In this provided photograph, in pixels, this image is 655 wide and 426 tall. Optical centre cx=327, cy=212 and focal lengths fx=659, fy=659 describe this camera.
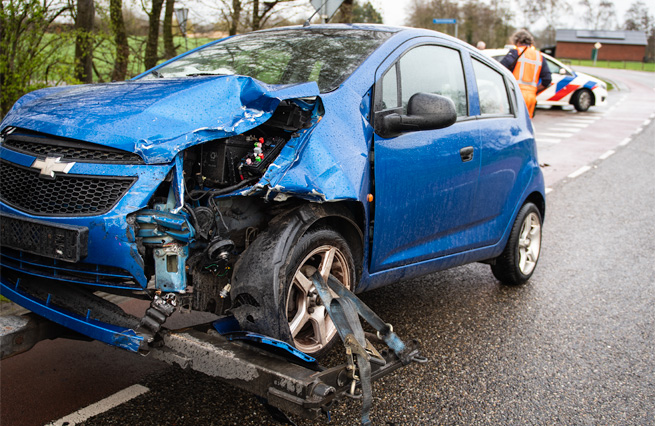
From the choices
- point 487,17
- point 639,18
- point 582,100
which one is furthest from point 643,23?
point 582,100

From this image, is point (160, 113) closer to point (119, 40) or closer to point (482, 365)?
point (482, 365)

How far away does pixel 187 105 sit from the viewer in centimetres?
298

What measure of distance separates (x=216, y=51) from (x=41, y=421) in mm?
2542

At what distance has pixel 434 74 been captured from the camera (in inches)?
167

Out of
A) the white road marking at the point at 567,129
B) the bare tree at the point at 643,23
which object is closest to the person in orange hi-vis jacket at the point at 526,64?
the white road marking at the point at 567,129

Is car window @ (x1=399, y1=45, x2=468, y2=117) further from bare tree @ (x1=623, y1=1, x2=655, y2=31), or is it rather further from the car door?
bare tree @ (x1=623, y1=1, x2=655, y2=31)

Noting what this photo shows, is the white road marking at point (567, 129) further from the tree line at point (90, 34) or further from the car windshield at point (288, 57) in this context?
the car windshield at point (288, 57)

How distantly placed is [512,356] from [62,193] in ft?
9.35

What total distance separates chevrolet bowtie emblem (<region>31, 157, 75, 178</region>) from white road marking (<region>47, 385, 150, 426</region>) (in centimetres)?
120

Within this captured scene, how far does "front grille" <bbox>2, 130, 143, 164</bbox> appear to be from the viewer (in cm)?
281

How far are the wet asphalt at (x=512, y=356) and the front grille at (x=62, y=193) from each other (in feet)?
3.52

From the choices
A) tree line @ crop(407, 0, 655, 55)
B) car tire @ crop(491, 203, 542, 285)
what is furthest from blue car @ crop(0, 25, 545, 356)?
tree line @ crop(407, 0, 655, 55)

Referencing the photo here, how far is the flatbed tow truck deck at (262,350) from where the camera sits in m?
2.56

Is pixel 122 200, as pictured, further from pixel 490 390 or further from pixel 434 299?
pixel 434 299
